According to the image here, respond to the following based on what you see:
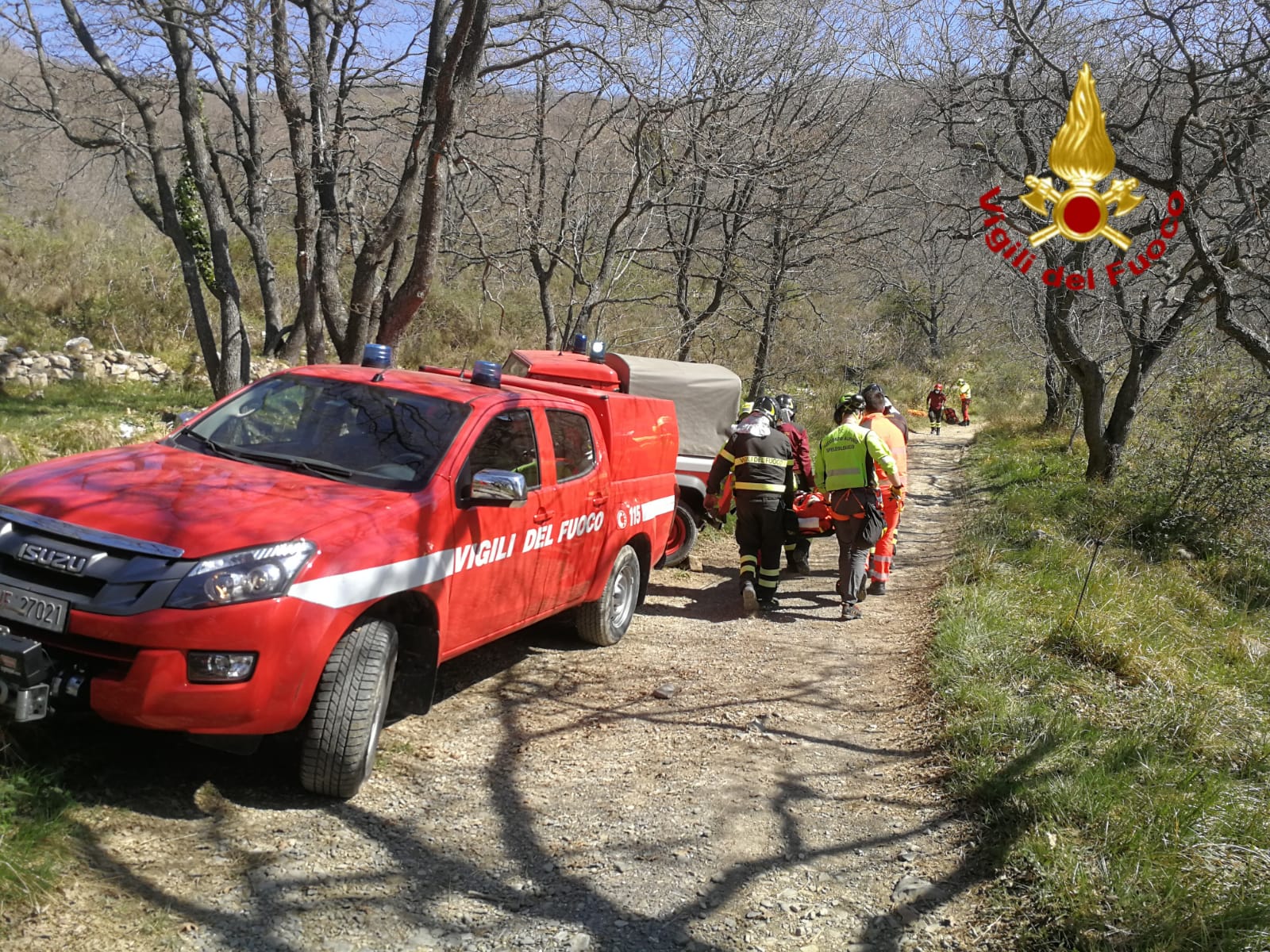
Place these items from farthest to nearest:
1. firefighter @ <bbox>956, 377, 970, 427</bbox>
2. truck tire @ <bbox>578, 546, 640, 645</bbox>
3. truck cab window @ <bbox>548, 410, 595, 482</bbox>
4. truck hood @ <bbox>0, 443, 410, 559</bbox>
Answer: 1. firefighter @ <bbox>956, 377, 970, 427</bbox>
2. truck tire @ <bbox>578, 546, 640, 645</bbox>
3. truck cab window @ <bbox>548, 410, 595, 482</bbox>
4. truck hood @ <bbox>0, 443, 410, 559</bbox>

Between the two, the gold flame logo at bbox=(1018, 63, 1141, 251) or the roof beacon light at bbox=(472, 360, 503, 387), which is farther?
the gold flame logo at bbox=(1018, 63, 1141, 251)

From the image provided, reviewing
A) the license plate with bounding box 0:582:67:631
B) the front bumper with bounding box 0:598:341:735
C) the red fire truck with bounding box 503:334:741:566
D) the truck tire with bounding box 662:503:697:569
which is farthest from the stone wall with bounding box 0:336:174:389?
the front bumper with bounding box 0:598:341:735

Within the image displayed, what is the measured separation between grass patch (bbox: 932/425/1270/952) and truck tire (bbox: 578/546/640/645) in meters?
2.23

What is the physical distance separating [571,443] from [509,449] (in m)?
0.85

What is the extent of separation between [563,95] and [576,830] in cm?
1239

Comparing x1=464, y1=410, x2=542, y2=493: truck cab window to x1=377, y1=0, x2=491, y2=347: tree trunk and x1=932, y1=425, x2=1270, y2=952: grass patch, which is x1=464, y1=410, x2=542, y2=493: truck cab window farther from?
x1=377, y1=0, x2=491, y2=347: tree trunk

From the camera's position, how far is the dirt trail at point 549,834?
3.46m

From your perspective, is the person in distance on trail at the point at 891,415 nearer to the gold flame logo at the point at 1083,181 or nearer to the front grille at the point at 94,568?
the gold flame logo at the point at 1083,181

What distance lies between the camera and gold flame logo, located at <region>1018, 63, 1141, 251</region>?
1013cm

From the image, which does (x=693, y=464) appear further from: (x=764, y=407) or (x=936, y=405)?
(x=936, y=405)

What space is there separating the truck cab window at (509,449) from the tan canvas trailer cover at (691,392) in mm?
4049

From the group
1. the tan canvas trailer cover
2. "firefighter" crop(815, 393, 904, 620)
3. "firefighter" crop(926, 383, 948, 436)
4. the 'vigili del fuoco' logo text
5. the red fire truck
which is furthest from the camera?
"firefighter" crop(926, 383, 948, 436)

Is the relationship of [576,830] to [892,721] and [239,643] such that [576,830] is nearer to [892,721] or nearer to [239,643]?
[239,643]

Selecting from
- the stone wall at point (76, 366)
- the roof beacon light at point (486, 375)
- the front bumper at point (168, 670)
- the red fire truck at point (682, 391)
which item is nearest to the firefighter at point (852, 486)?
the red fire truck at point (682, 391)
